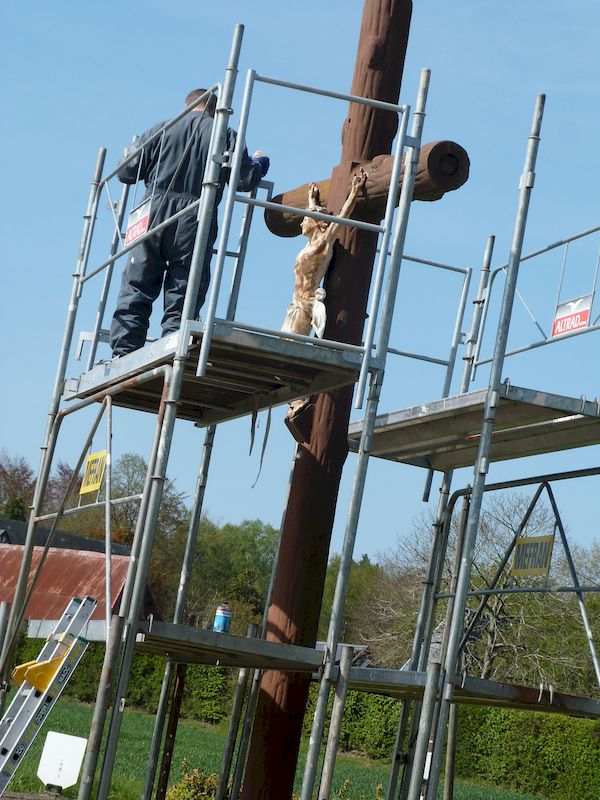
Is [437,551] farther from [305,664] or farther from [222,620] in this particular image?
[305,664]

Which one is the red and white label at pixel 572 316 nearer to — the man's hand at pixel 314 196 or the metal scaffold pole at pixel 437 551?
the metal scaffold pole at pixel 437 551

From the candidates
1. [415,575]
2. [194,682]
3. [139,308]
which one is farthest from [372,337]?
[415,575]

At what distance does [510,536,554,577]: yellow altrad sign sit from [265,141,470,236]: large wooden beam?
249 cm

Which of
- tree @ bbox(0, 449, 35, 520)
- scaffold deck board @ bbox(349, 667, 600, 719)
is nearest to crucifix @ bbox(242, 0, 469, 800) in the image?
scaffold deck board @ bbox(349, 667, 600, 719)

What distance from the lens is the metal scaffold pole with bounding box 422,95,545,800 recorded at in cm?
716

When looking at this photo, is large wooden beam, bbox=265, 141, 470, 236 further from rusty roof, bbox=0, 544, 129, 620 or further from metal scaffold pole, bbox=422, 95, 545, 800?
rusty roof, bbox=0, 544, 129, 620

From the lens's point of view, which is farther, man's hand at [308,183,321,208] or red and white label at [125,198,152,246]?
man's hand at [308,183,321,208]

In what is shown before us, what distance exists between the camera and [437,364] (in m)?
9.70

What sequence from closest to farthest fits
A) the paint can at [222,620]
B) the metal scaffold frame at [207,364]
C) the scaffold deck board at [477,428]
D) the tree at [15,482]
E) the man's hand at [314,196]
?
the metal scaffold frame at [207,364], the scaffold deck board at [477,428], the paint can at [222,620], the man's hand at [314,196], the tree at [15,482]

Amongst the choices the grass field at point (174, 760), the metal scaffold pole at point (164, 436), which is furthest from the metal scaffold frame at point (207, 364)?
the grass field at point (174, 760)

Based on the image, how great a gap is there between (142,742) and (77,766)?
537 inches

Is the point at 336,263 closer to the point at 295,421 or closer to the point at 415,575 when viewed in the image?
the point at 295,421

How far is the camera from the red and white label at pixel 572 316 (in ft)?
27.7

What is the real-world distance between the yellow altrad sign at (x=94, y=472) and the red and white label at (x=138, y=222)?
1.35 meters
